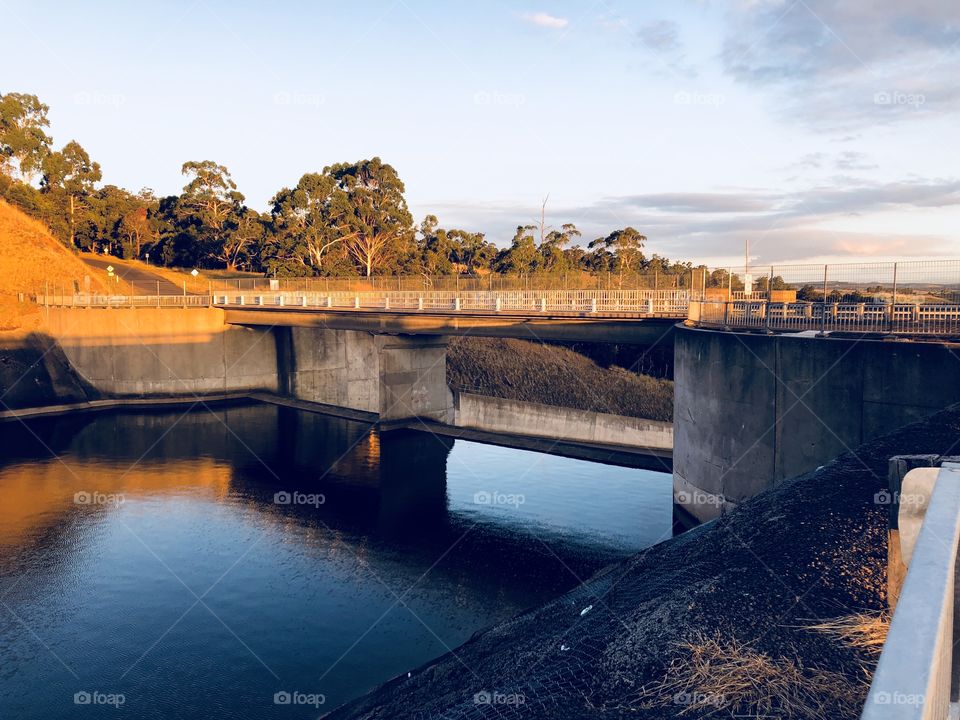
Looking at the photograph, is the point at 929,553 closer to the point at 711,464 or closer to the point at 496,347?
the point at 711,464

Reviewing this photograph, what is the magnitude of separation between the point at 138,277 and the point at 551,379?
70.6 meters

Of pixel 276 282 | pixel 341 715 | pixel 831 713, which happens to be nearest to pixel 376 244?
pixel 276 282

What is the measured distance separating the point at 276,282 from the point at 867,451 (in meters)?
60.4

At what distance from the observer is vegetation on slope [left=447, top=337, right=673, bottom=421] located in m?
60.2

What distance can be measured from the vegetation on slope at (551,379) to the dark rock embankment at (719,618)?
141 ft

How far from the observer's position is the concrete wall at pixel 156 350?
61.7 meters

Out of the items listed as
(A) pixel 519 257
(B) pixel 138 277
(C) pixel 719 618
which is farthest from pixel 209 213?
(C) pixel 719 618

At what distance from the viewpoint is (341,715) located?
57.1 feet

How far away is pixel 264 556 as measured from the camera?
94.0ft

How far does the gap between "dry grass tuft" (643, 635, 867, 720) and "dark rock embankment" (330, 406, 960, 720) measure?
0.10ft

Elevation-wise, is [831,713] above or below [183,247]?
below

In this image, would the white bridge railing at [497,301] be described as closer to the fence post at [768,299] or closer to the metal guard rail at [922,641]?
the fence post at [768,299]

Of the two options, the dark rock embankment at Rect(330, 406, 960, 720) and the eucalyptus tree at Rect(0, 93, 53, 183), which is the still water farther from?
the eucalyptus tree at Rect(0, 93, 53, 183)

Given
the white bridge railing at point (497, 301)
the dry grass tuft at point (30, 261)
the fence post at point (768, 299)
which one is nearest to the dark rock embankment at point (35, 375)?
the dry grass tuft at point (30, 261)
